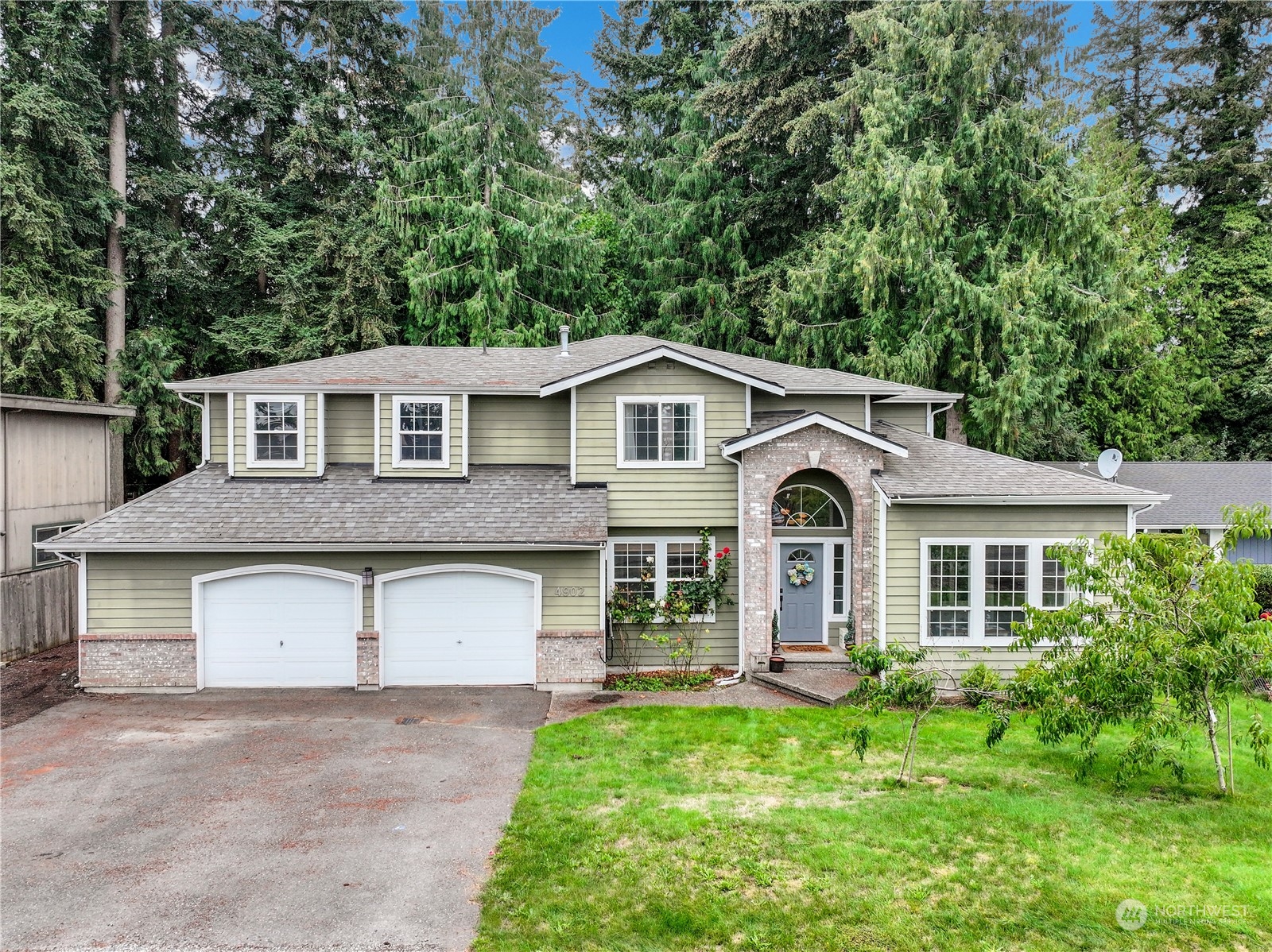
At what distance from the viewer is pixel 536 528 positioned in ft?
38.5

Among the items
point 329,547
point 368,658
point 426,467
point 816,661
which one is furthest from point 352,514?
point 816,661

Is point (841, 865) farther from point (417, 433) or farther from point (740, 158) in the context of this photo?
point (740, 158)

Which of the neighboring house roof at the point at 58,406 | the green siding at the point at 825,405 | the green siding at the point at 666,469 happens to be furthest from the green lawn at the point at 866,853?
the neighboring house roof at the point at 58,406

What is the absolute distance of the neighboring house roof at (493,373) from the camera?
12805mm

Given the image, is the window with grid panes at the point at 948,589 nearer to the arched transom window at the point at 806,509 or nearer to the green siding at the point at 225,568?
the arched transom window at the point at 806,509

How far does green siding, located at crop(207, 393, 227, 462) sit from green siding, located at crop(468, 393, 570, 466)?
16.0 ft

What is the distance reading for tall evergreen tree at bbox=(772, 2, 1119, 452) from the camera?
691 inches

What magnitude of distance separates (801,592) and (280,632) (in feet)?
30.3

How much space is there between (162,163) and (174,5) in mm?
4567

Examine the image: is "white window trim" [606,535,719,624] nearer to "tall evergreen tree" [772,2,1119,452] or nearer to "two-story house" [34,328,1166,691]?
"two-story house" [34,328,1166,691]

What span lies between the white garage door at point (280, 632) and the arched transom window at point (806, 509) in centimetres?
768

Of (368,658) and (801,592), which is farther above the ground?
(801,592)

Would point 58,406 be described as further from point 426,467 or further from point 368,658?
point 368,658

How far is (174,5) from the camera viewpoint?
21.0m
